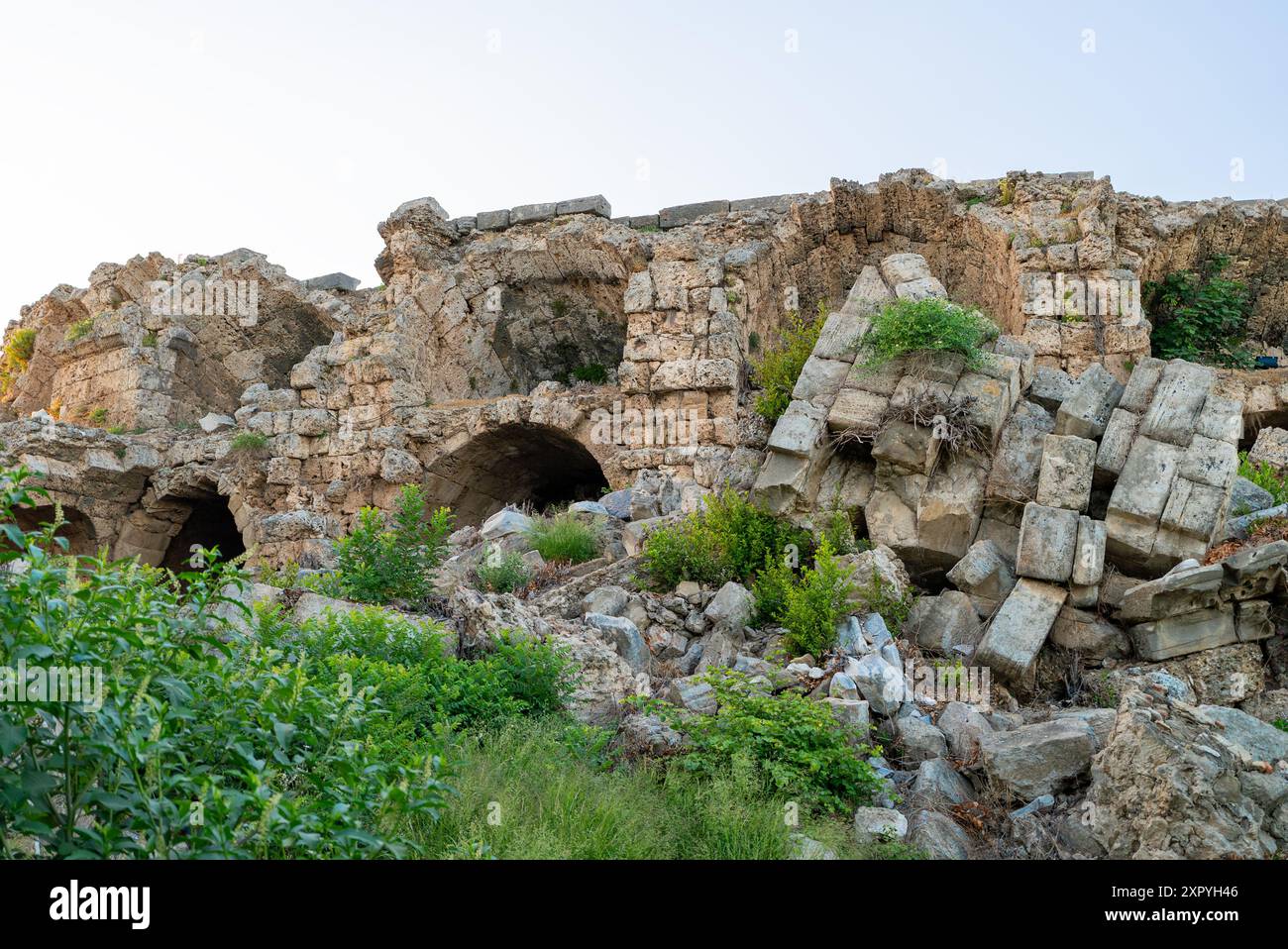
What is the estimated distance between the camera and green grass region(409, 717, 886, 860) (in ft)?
16.1

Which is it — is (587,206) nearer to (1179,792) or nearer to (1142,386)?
(1142,386)

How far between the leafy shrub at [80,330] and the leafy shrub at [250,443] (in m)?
4.30

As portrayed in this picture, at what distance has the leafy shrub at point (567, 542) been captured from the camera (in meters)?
9.98

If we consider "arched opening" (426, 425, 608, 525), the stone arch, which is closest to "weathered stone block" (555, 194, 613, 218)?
"arched opening" (426, 425, 608, 525)

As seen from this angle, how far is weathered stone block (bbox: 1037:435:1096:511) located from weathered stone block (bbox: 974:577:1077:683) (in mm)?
737

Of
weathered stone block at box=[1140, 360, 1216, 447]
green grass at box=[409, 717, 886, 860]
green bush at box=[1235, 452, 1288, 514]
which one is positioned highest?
weathered stone block at box=[1140, 360, 1216, 447]

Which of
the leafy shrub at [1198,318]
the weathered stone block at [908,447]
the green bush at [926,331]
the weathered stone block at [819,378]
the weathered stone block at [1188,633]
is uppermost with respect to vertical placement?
the leafy shrub at [1198,318]

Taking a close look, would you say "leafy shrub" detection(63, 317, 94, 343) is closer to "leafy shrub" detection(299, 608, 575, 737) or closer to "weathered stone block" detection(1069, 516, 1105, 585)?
"leafy shrub" detection(299, 608, 575, 737)

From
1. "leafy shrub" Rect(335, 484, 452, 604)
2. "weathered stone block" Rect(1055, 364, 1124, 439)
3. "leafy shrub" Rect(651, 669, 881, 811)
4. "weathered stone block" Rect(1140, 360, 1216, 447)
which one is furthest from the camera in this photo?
"weathered stone block" Rect(1055, 364, 1124, 439)

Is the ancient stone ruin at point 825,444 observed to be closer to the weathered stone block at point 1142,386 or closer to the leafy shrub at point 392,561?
the weathered stone block at point 1142,386

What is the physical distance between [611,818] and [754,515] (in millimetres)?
4399

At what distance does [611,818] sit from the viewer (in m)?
5.18

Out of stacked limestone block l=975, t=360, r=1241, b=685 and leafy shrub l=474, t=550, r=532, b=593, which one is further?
leafy shrub l=474, t=550, r=532, b=593

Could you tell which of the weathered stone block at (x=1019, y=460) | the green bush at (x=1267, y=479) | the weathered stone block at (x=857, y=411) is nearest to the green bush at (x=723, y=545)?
the weathered stone block at (x=857, y=411)
